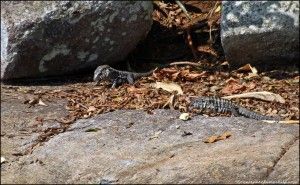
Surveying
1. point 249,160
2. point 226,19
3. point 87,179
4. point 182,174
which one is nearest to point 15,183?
point 87,179

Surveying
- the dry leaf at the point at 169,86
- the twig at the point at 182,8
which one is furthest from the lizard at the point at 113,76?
the twig at the point at 182,8

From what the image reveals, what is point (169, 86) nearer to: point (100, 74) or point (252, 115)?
point (100, 74)

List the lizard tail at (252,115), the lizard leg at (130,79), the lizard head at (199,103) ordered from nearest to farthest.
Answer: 1. the lizard tail at (252,115)
2. the lizard head at (199,103)
3. the lizard leg at (130,79)

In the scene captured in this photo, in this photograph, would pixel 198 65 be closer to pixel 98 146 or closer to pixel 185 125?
pixel 185 125

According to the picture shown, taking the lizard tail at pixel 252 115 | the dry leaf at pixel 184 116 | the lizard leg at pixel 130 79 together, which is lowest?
the lizard tail at pixel 252 115

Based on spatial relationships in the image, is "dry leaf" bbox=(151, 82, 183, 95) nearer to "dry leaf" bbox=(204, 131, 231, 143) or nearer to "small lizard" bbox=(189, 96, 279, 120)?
"small lizard" bbox=(189, 96, 279, 120)

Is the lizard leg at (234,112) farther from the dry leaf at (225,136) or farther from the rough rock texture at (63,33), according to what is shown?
the rough rock texture at (63,33)

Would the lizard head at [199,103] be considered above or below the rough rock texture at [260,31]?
below
